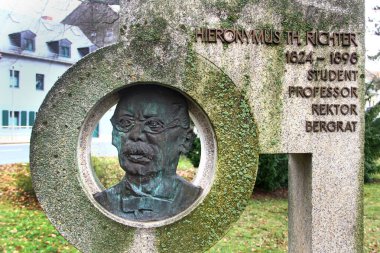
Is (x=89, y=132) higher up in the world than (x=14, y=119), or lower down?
lower down

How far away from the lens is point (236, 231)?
7.19 metres

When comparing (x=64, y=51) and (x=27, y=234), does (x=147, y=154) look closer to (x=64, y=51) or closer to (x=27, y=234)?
(x=27, y=234)

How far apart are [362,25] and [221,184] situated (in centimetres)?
202

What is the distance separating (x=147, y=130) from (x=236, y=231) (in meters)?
4.12

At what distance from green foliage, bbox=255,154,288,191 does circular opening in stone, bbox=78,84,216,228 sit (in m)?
5.75

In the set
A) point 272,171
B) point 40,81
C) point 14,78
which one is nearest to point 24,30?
point 14,78

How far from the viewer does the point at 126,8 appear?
12.1ft

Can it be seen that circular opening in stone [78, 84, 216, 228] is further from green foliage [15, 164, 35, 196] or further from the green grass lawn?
green foliage [15, 164, 35, 196]

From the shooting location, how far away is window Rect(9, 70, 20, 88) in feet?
73.3

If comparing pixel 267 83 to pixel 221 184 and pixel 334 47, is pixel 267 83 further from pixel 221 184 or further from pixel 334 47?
pixel 221 184

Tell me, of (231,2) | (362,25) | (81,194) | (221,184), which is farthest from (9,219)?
(362,25)

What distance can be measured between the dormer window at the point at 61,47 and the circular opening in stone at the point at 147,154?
64.5ft

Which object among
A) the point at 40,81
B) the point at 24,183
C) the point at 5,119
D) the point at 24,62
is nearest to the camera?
the point at 24,183

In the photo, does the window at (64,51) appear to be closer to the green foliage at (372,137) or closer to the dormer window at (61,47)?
the dormer window at (61,47)
